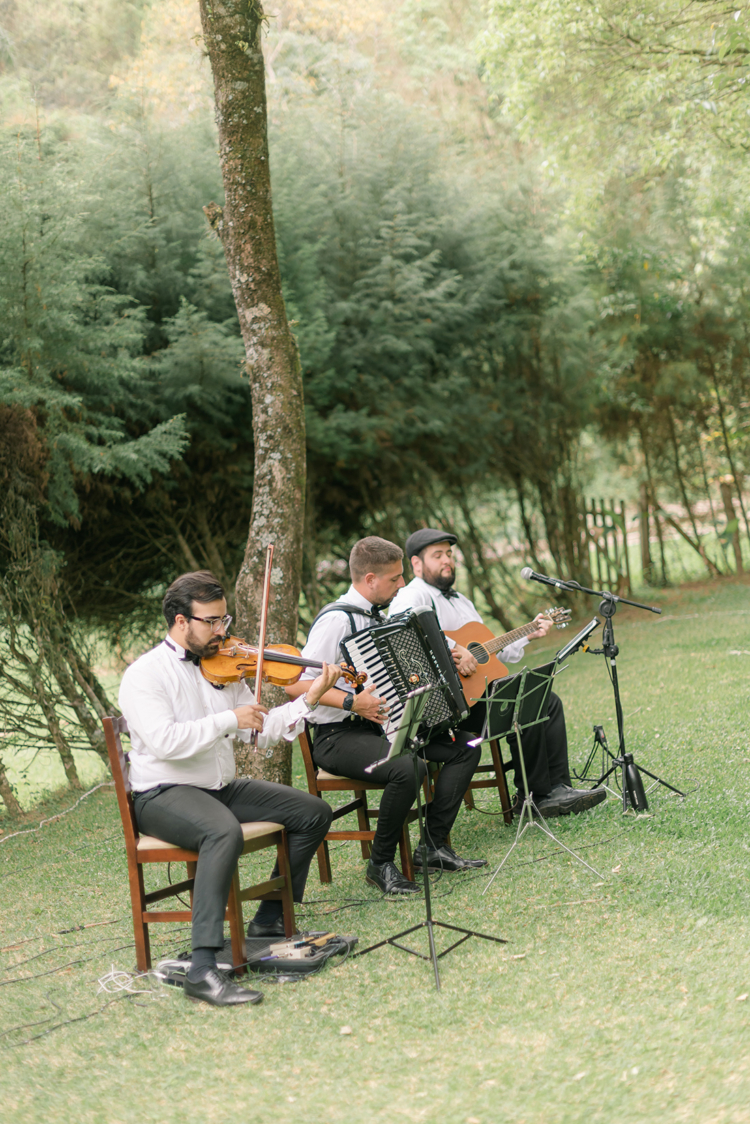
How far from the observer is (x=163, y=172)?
732 centimetres

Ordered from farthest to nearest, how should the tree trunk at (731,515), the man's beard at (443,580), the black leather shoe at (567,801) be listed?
the tree trunk at (731,515) < the man's beard at (443,580) < the black leather shoe at (567,801)

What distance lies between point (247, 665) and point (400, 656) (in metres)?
0.57

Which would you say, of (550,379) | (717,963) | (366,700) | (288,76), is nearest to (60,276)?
(366,700)

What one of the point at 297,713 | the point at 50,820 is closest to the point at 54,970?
the point at 297,713

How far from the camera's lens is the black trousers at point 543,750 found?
14.5 feet

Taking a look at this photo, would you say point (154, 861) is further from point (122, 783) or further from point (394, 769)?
point (394, 769)

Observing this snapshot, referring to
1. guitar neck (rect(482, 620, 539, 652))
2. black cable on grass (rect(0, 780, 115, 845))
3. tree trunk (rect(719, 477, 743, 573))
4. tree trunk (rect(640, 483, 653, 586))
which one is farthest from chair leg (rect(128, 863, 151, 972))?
tree trunk (rect(719, 477, 743, 573))

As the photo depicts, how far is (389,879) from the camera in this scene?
12.6ft

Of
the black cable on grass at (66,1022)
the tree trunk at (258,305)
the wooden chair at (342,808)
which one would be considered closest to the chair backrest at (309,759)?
the wooden chair at (342,808)

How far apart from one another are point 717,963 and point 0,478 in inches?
201

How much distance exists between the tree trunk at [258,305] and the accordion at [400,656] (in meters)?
1.57

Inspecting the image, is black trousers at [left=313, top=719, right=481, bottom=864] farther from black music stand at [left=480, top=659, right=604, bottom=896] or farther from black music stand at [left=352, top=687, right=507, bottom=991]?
black music stand at [left=352, top=687, right=507, bottom=991]

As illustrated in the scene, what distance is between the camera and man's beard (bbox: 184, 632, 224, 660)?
3.36 meters

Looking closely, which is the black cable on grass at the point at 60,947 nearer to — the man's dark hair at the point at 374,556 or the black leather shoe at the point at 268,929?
the black leather shoe at the point at 268,929
